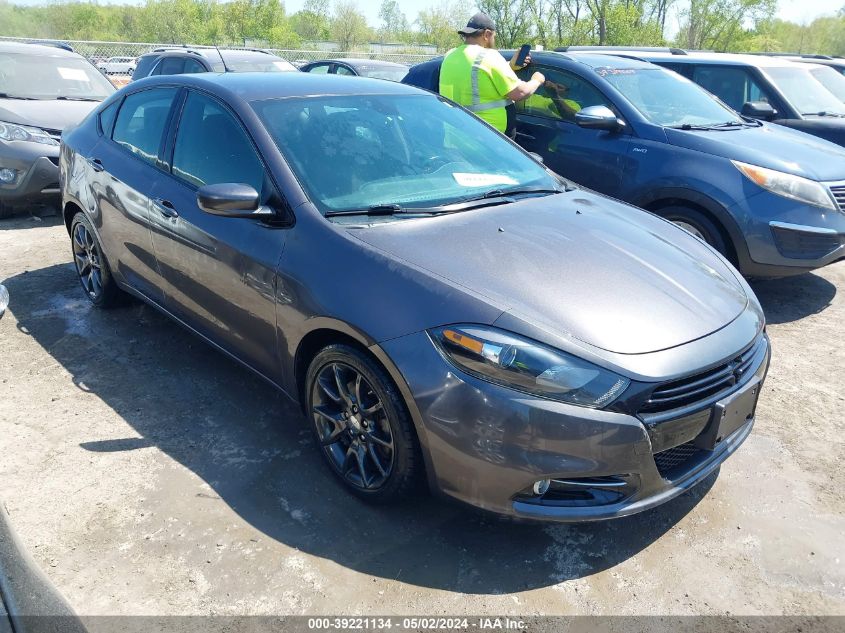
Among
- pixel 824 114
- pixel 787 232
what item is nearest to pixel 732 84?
pixel 824 114

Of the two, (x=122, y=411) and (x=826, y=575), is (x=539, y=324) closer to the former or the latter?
(x=826, y=575)

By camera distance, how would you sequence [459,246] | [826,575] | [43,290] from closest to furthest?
[826,575], [459,246], [43,290]

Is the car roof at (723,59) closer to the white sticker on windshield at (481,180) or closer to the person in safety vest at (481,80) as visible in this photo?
the person in safety vest at (481,80)

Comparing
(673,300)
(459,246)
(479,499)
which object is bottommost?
(479,499)

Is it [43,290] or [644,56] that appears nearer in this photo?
[43,290]

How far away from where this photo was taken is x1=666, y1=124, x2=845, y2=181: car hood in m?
4.96

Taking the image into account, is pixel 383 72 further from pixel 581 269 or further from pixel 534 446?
pixel 534 446

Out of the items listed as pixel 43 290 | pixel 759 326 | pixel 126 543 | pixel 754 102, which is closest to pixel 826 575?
pixel 759 326

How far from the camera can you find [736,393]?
2.59m

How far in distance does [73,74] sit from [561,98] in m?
6.11

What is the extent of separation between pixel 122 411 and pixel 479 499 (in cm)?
214

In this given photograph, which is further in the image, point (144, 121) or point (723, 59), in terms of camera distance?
point (723, 59)

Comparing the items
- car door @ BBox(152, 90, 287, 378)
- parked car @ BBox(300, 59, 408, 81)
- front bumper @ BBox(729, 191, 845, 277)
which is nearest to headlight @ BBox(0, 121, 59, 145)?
car door @ BBox(152, 90, 287, 378)

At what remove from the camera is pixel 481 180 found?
11.4 ft
